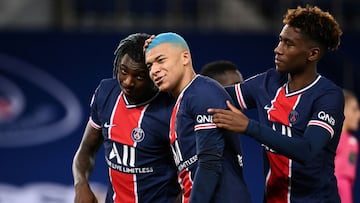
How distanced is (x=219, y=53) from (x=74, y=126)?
145 cm

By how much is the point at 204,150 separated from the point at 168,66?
0.40m

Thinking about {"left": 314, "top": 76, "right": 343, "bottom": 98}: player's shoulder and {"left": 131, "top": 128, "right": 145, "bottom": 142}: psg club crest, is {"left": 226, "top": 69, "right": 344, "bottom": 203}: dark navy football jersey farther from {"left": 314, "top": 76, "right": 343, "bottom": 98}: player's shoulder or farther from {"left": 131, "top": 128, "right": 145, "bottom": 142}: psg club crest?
{"left": 131, "top": 128, "right": 145, "bottom": 142}: psg club crest

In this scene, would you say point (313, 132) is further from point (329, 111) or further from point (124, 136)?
point (124, 136)

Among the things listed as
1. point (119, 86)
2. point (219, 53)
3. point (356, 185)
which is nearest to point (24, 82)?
point (219, 53)

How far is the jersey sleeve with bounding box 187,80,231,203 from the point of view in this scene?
12.4 feet

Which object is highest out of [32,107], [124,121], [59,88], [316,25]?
[316,25]

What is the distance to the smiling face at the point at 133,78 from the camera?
4230mm

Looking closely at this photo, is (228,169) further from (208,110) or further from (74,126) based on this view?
(74,126)

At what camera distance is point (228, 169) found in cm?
394

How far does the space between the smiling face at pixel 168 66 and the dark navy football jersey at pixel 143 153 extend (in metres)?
0.35

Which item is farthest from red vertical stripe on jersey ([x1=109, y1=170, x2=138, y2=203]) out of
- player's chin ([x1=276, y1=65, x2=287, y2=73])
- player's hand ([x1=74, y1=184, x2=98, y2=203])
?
player's chin ([x1=276, y1=65, x2=287, y2=73])

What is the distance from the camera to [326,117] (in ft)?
13.3

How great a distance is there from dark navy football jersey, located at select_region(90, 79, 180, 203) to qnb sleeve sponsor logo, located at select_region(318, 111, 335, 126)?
0.69 m

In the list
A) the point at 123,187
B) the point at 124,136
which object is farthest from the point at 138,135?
the point at 123,187
